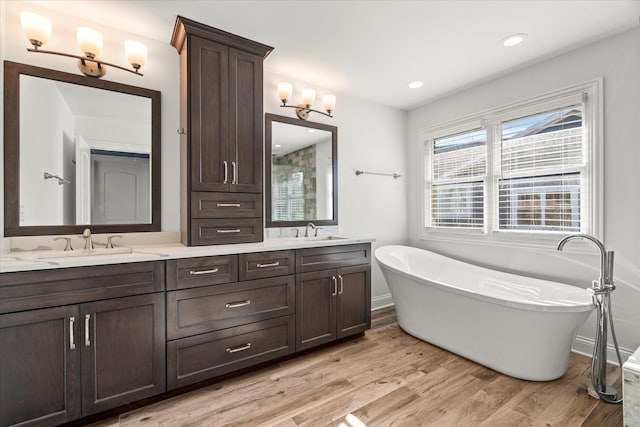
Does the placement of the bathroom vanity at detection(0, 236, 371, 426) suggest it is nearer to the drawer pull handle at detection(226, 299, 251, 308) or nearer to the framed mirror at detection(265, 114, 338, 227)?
the drawer pull handle at detection(226, 299, 251, 308)

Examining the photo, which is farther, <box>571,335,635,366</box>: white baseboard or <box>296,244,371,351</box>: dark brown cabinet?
<box>296,244,371,351</box>: dark brown cabinet

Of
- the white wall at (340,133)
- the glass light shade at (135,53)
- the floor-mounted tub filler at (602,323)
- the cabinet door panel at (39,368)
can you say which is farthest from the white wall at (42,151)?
the floor-mounted tub filler at (602,323)

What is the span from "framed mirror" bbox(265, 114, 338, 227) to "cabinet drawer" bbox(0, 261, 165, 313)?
1.28 meters

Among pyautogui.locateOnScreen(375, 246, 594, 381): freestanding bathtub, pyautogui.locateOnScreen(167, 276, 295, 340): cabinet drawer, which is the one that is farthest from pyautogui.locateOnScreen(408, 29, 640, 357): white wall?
pyautogui.locateOnScreen(167, 276, 295, 340): cabinet drawer

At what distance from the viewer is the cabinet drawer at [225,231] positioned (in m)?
2.26

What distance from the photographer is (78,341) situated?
1629 millimetres

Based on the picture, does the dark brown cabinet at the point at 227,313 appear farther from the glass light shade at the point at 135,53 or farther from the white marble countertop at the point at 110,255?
the glass light shade at the point at 135,53

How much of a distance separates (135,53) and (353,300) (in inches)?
102

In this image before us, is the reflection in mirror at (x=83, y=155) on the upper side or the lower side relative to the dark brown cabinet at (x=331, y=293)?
upper

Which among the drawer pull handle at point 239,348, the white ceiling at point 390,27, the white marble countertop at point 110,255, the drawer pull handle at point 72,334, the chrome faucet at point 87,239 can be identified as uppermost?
the white ceiling at point 390,27

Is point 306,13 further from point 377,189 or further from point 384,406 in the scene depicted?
point 384,406

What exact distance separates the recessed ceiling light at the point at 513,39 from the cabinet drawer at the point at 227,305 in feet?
8.31

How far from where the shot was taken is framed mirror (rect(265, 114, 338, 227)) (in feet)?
9.73

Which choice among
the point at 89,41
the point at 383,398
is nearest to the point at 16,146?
the point at 89,41
